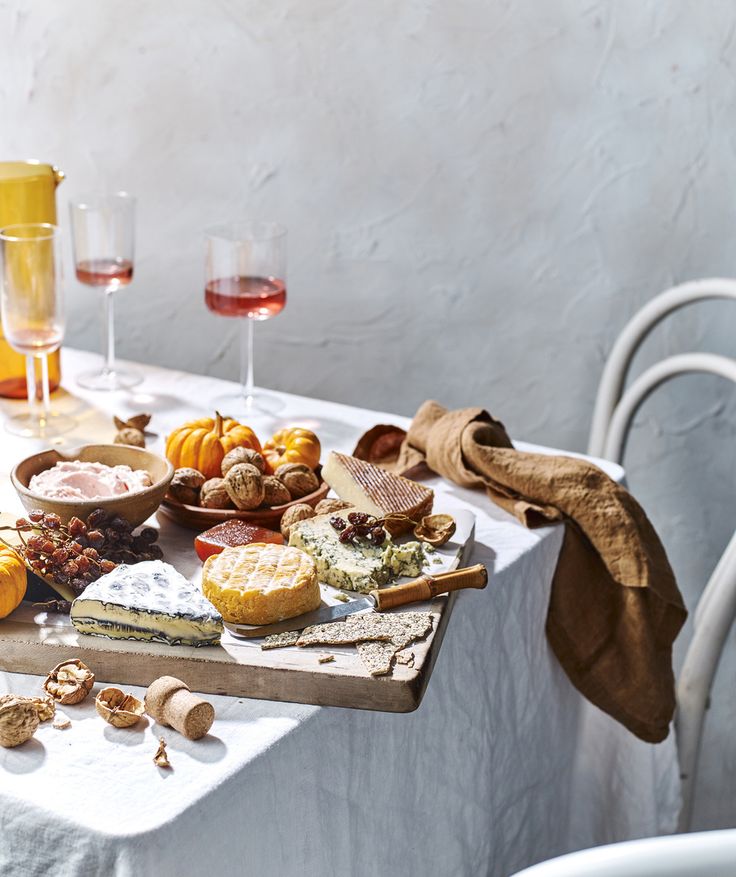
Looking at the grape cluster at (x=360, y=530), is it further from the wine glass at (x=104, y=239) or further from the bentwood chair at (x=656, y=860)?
the wine glass at (x=104, y=239)

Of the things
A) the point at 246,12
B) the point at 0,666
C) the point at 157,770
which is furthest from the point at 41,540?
the point at 246,12

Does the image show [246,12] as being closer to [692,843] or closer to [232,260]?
[232,260]

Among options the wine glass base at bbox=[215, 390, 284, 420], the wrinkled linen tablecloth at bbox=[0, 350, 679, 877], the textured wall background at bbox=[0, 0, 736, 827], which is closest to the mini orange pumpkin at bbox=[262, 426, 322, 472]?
the wrinkled linen tablecloth at bbox=[0, 350, 679, 877]

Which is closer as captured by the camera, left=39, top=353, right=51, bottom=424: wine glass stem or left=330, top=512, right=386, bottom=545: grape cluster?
left=330, top=512, right=386, bottom=545: grape cluster

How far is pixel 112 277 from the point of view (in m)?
1.58

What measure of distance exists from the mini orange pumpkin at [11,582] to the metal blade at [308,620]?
177mm

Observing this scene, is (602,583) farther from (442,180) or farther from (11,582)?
(442,180)

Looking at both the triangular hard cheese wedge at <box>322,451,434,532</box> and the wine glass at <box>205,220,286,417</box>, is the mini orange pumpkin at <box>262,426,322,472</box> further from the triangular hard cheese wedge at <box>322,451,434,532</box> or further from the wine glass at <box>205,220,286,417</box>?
the wine glass at <box>205,220,286,417</box>

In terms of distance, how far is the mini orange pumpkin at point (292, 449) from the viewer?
48.3 inches

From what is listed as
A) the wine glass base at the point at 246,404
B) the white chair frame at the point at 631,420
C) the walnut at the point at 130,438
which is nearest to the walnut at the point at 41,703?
the walnut at the point at 130,438

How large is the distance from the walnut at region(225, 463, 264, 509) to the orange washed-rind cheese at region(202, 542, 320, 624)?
141 millimetres

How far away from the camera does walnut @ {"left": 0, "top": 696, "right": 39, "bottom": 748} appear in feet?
2.51

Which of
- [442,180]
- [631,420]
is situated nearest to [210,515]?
[631,420]

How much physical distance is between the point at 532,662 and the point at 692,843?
590 mm
